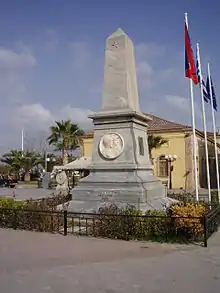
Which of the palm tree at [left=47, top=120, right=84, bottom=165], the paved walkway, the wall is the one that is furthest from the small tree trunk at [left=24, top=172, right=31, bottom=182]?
the paved walkway

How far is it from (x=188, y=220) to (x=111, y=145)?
4613mm

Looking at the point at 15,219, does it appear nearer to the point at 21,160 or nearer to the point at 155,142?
the point at 155,142

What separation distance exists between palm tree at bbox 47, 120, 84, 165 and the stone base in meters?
29.1

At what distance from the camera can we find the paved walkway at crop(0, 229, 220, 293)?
5078 millimetres

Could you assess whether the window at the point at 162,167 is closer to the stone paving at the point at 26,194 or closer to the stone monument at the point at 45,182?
the stone monument at the point at 45,182

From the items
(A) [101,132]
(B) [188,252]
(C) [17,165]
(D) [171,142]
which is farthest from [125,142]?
(C) [17,165]

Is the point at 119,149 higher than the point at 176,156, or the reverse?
the point at 176,156

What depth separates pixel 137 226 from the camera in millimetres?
8445

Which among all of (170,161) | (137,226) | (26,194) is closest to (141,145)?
(137,226)

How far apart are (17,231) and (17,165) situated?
38.2 metres

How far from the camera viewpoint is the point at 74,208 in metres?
11.3

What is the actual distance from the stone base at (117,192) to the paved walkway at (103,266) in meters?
2.65

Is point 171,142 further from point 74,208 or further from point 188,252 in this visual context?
point 188,252

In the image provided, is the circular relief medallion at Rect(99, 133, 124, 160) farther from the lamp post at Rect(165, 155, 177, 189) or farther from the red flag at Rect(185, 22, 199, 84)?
the lamp post at Rect(165, 155, 177, 189)
